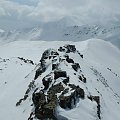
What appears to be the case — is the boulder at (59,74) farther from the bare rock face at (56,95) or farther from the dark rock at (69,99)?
the dark rock at (69,99)

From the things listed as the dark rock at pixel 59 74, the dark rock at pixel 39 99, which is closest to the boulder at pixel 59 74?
the dark rock at pixel 59 74

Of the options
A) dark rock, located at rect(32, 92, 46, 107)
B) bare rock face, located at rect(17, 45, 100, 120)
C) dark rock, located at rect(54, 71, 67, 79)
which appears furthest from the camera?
dark rock, located at rect(54, 71, 67, 79)

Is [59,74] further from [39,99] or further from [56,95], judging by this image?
[56,95]

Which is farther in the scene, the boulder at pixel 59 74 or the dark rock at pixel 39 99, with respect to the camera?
the boulder at pixel 59 74

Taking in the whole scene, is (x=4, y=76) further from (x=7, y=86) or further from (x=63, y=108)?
(x=63, y=108)

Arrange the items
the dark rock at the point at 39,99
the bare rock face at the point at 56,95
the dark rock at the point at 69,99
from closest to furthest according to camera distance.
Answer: the bare rock face at the point at 56,95 < the dark rock at the point at 69,99 < the dark rock at the point at 39,99

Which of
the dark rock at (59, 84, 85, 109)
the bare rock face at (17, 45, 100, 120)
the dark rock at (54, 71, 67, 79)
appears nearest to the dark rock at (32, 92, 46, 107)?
the bare rock face at (17, 45, 100, 120)

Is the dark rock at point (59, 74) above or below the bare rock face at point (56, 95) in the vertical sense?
above

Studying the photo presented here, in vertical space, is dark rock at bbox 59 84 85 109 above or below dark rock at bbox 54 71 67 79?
below

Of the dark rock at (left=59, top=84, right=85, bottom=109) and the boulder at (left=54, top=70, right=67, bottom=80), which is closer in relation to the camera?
the dark rock at (left=59, top=84, right=85, bottom=109)

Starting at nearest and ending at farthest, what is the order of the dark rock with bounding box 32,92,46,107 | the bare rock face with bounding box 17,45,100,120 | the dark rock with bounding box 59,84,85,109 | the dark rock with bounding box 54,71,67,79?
the bare rock face with bounding box 17,45,100,120 → the dark rock with bounding box 59,84,85,109 → the dark rock with bounding box 32,92,46,107 → the dark rock with bounding box 54,71,67,79

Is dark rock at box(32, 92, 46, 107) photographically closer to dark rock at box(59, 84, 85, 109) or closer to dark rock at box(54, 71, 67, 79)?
dark rock at box(59, 84, 85, 109)

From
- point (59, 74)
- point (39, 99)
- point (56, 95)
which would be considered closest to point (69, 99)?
point (56, 95)

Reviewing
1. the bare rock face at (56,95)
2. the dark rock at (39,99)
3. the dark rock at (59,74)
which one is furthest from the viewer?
the dark rock at (59,74)
